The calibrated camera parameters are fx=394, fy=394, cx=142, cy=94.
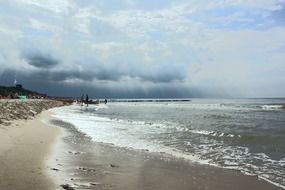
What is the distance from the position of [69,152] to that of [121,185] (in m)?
5.62

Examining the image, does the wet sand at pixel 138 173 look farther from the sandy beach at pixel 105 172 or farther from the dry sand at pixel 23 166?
the dry sand at pixel 23 166

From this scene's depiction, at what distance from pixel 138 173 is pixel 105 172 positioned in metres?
0.86

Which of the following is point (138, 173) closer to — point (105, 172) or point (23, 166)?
point (105, 172)

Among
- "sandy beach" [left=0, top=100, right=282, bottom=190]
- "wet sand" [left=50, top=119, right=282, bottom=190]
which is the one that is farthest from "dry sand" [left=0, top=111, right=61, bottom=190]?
"wet sand" [left=50, top=119, right=282, bottom=190]

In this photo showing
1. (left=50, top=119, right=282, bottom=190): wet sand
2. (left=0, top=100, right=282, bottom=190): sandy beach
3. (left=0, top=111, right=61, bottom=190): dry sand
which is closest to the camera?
(left=0, top=111, right=61, bottom=190): dry sand

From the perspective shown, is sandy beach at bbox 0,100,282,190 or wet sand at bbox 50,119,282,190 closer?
sandy beach at bbox 0,100,282,190

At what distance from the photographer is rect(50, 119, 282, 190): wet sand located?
28.9 feet

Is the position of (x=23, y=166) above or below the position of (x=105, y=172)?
above

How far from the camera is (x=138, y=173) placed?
10.2m

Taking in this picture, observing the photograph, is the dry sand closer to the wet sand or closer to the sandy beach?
the sandy beach

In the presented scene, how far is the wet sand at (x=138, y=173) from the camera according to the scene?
880 cm

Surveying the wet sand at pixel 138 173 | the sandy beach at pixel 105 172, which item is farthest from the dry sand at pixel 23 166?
the wet sand at pixel 138 173

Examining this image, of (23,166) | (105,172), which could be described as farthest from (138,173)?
(23,166)

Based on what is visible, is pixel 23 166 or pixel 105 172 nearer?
pixel 23 166
